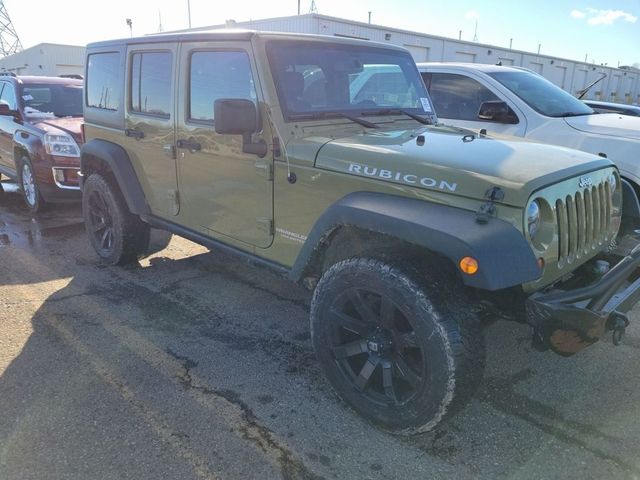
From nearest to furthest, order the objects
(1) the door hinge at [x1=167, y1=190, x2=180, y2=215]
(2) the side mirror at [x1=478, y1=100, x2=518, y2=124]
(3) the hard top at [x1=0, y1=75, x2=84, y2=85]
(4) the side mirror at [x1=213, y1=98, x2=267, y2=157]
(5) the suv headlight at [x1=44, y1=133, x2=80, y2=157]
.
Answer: (4) the side mirror at [x1=213, y1=98, x2=267, y2=157] → (1) the door hinge at [x1=167, y1=190, x2=180, y2=215] → (2) the side mirror at [x1=478, y1=100, x2=518, y2=124] → (5) the suv headlight at [x1=44, y1=133, x2=80, y2=157] → (3) the hard top at [x1=0, y1=75, x2=84, y2=85]

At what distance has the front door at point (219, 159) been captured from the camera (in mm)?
3195

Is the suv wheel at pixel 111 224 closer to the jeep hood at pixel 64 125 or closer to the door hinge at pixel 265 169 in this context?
the jeep hood at pixel 64 125

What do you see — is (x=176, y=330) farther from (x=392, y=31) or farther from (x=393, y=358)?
(x=392, y=31)

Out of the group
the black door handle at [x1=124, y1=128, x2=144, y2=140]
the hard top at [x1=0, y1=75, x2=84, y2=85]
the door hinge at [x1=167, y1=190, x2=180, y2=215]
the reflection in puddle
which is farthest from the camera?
the hard top at [x1=0, y1=75, x2=84, y2=85]

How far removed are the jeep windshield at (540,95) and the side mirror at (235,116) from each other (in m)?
3.65

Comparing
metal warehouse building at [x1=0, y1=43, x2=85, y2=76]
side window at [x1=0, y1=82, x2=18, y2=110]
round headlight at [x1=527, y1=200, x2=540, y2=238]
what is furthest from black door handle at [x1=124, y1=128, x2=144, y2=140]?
metal warehouse building at [x1=0, y1=43, x2=85, y2=76]

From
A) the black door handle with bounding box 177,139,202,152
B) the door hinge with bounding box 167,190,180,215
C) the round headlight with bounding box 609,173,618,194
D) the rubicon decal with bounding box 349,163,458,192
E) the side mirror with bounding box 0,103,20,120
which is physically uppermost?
the rubicon decal with bounding box 349,163,458,192

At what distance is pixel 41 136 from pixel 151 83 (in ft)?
10.1

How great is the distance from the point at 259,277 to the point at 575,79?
2869cm

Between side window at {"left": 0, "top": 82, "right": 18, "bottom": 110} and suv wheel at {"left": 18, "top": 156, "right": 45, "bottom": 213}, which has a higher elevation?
side window at {"left": 0, "top": 82, "right": 18, "bottom": 110}

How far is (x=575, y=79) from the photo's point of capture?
1097 inches

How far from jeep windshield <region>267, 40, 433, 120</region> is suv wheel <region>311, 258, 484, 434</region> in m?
1.16

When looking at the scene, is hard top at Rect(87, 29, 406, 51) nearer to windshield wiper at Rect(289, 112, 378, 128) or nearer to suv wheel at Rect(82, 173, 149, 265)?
windshield wiper at Rect(289, 112, 378, 128)

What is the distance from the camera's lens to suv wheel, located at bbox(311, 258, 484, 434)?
2.26 metres
